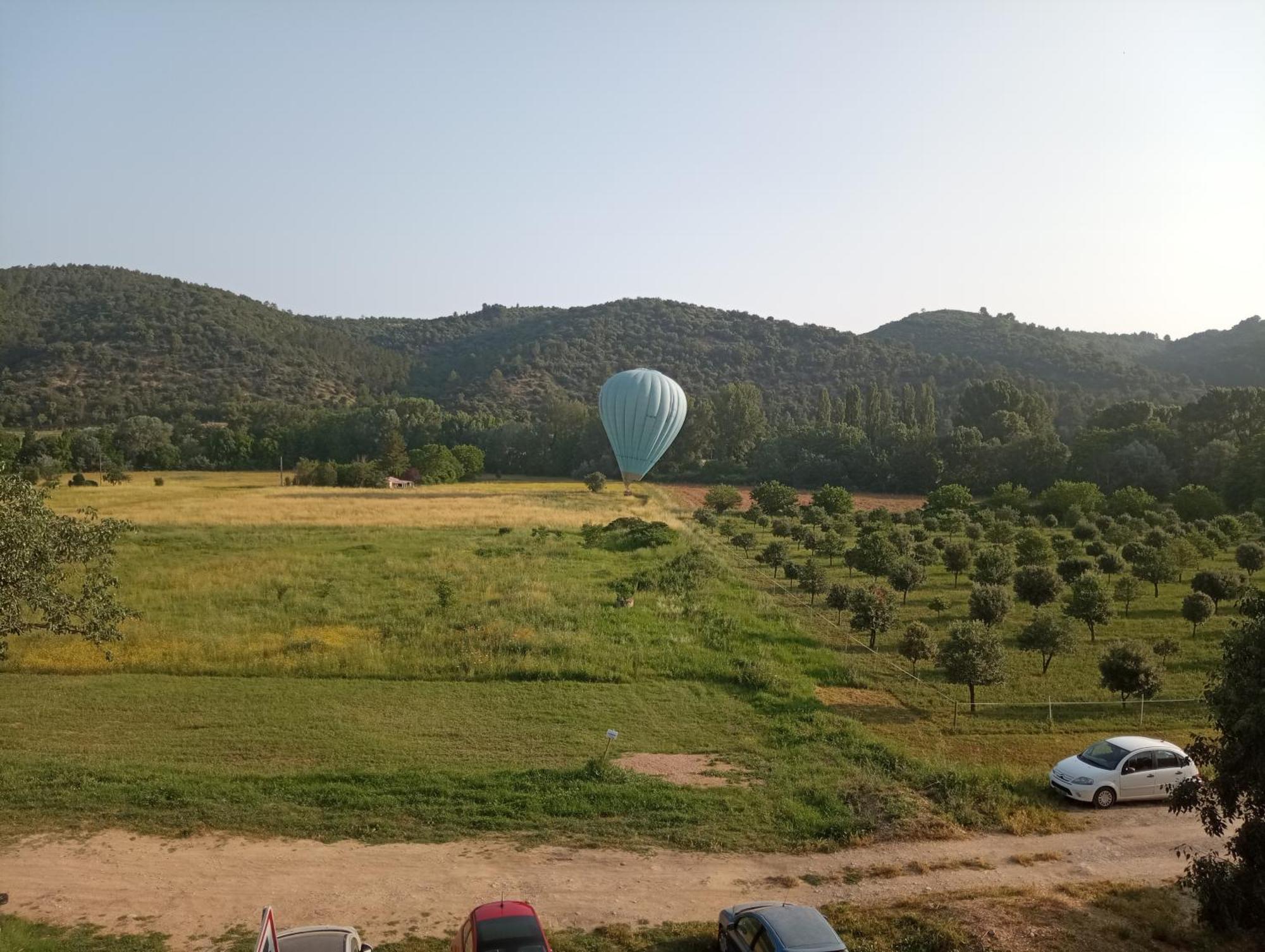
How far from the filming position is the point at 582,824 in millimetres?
14820

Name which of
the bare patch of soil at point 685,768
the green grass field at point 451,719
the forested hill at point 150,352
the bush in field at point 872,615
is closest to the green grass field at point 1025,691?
the bush in field at point 872,615

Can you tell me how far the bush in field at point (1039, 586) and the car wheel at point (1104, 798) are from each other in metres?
16.3

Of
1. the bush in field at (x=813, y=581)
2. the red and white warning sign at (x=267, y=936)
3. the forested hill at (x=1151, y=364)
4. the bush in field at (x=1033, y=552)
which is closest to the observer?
the red and white warning sign at (x=267, y=936)

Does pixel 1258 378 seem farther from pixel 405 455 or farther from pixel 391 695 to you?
pixel 391 695

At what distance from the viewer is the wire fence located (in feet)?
68.3

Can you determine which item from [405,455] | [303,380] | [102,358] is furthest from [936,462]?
[102,358]

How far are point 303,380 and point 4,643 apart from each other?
476ft

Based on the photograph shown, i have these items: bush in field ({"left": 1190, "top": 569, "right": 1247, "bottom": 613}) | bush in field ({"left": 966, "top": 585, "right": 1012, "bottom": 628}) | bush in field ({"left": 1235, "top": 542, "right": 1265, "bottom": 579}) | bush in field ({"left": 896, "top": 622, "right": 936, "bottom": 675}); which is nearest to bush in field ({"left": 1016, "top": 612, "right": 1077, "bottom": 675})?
bush in field ({"left": 896, "top": 622, "right": 936, "bottom": 675})

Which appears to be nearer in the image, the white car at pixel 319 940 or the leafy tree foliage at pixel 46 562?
the white car at pixel 319 940

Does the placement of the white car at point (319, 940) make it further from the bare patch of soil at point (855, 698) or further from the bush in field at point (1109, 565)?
the bush in field at point (1109, 565)

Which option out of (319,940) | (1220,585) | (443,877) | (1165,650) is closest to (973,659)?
(1165,650)

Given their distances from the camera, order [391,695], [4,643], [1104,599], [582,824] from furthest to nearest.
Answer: [1104,599] → [391,695] → [4,643] → [582,824]

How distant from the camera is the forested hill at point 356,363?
135125mm

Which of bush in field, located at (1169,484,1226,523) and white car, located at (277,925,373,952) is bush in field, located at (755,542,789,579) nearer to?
white car, located at (277,925,373,952)
